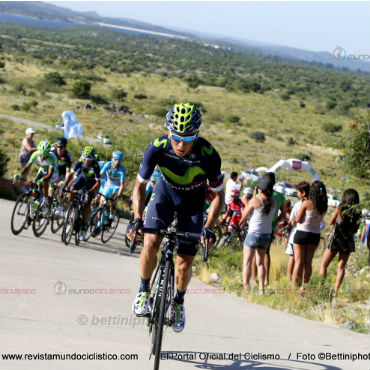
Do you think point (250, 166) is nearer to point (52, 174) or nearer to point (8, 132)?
point (8, 132)

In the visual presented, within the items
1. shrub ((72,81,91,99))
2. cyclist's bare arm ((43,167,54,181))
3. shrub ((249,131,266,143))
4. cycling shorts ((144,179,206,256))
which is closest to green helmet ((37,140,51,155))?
cyclist's bare arm ((43,167,54,181))

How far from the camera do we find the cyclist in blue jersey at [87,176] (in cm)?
1166

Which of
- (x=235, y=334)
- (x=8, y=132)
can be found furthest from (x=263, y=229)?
(x=8, y=132)

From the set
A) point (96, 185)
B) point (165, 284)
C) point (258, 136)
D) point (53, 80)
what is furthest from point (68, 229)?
point (53, 80)

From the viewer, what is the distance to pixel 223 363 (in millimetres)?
5375

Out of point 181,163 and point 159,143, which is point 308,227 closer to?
point 181,163

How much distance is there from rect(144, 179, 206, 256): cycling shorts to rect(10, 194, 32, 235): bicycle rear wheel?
6640 mm

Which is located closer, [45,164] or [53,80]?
[45,164]

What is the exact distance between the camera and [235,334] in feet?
21.3

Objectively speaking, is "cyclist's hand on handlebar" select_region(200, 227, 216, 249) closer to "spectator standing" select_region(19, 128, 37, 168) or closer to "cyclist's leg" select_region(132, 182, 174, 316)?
"cyclist's leg" select_region(132, 182, 174, 316)

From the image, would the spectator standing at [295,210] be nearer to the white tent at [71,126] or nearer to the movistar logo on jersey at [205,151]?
the movistar logo on jersey at [205,151]

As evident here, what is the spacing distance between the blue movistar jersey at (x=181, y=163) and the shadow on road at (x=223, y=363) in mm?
1589

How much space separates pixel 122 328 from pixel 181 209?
1.58 metres

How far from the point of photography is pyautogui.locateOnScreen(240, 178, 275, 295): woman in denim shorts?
30.5 feet
